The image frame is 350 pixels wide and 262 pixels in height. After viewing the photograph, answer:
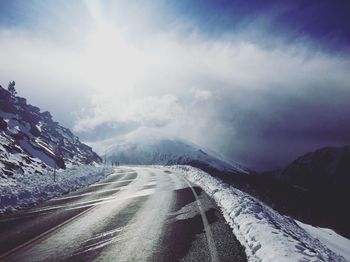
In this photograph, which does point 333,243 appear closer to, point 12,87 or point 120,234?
point 120,234

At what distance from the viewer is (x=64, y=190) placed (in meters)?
21.3

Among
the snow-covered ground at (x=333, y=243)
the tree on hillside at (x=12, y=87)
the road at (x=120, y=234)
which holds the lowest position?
the snow-covered ground at (x=333, y=243)

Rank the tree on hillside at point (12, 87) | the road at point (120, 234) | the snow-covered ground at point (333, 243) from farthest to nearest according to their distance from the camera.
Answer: the tree on hillside at point (12, 87) < the snow-covered ground at point (333, 243) < the road at point (120, 234)

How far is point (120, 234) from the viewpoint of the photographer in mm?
8695

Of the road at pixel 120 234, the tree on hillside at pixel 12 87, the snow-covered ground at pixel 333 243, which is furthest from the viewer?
the tree on hillside at pixel 12 87

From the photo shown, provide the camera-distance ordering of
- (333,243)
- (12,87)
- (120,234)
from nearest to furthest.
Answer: (120,234)
(333,243)
(12,87)

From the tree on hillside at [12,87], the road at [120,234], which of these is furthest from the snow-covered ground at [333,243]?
the tree on hillside at [12,87]

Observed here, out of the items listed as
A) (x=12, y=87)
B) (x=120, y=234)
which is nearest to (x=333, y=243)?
(x=120, y=234)

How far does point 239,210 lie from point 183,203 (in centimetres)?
358

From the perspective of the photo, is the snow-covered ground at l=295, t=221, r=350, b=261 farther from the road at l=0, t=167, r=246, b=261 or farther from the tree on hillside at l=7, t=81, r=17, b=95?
the tree on hillside at l=7, t=81, r=17, b=95

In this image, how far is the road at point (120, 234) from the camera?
6.84 meters

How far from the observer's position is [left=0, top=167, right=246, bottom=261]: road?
22.4ft

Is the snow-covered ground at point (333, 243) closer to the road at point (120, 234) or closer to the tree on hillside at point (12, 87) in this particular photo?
the road at point (120, 234)

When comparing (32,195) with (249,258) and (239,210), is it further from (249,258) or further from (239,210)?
(249,258)
